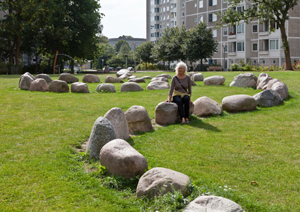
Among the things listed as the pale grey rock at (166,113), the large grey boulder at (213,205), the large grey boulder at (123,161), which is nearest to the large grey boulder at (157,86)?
the pale grey rock at (166,113)

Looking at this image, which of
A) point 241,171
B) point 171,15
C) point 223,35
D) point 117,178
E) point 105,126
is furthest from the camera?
point 171,15

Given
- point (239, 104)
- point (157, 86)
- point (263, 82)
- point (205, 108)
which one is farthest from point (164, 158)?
point (157, 86)

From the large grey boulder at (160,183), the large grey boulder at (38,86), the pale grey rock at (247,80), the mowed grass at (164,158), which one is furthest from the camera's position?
the pale grey rock at (247,80)

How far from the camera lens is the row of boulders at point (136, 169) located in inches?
145

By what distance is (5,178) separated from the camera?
498 cm

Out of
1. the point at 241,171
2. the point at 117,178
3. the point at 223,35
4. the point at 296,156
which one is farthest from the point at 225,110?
the point at 223,35

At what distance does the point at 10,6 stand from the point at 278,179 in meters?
39.7

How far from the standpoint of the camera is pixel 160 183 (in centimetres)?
426

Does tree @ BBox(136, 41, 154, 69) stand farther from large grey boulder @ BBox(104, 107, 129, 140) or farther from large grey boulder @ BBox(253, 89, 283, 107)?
large grey boulder @ BBox(104, 107, 129, 140)

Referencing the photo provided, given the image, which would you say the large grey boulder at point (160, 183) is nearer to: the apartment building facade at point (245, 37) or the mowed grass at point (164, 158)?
the mowed grass at point (164, 158)

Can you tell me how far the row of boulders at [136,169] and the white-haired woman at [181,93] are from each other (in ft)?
8.71

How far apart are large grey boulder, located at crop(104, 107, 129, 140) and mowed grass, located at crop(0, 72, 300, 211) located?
316 millimetres

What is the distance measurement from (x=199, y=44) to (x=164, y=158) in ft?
152

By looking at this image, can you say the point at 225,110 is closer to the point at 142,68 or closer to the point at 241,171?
the point at 241,171
